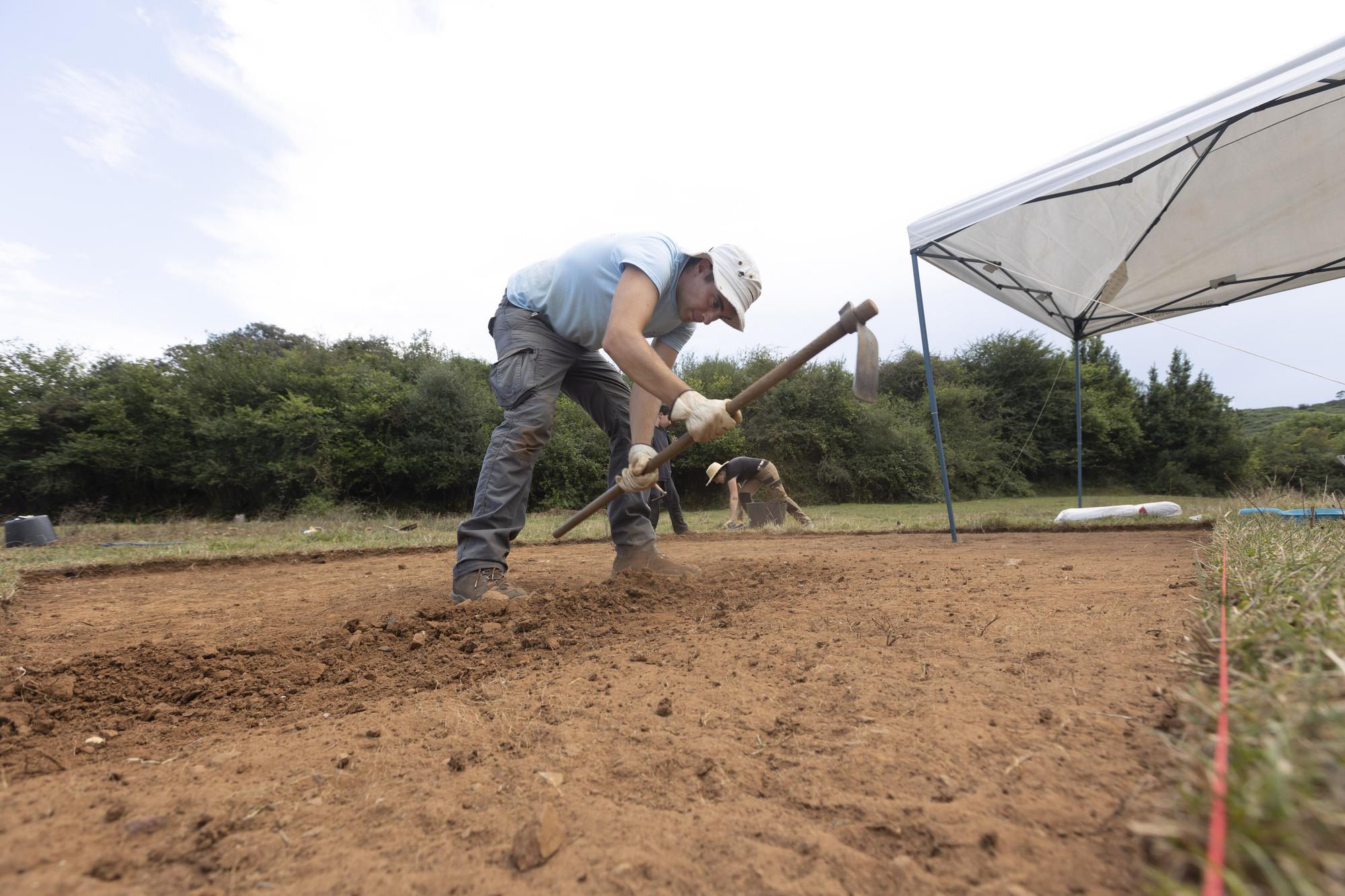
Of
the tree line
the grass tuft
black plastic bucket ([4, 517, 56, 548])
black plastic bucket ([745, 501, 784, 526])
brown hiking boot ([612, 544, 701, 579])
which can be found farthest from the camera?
the tree line

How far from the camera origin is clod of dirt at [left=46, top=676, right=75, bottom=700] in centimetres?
163

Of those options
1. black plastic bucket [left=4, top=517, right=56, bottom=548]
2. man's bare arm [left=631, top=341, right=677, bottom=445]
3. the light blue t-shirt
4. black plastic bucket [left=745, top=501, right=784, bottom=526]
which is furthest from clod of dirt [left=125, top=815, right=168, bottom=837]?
black plastic bucket [left=4, top=517, right=56, bottom=548]

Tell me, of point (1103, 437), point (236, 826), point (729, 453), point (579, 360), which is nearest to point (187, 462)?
point (729, 453)

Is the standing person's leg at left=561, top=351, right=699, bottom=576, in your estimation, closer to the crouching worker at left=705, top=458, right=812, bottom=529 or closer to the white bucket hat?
the white bucket hat

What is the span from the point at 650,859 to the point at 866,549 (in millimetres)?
4064

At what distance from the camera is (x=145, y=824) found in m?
0.97

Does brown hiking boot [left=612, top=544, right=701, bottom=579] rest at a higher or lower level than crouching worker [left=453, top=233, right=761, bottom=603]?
lower

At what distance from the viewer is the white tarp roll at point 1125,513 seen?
6.58 meters

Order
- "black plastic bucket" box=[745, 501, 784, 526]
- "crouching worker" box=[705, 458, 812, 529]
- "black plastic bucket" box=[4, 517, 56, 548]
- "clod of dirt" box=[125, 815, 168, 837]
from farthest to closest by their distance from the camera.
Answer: "crouching worker" box=[705, 458, 812, 529] → "black plastic bucket" box=[745, 501, 784, 526] → "black plastic bucket" box=[4, 517, 56, 548] → "clod of dirt" box=[125, 815, 168, 837]

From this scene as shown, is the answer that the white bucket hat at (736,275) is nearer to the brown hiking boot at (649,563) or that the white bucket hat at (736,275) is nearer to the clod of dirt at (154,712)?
the brown hiking boot at (649,563)

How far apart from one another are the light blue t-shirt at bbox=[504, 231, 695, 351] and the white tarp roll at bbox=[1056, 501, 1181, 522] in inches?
218

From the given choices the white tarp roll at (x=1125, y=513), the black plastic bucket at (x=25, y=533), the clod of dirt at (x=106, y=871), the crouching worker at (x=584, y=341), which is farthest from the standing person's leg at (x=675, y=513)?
the clod of dirt at (x=106, y=871)

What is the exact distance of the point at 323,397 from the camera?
1258cm

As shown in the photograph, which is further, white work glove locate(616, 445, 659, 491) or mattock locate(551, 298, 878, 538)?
white work glove locate(616, 445, 659, 491)
